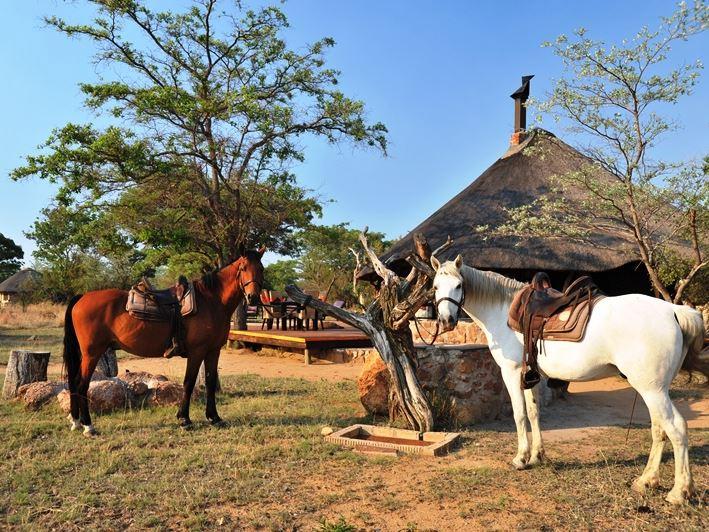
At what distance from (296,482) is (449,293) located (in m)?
1.94

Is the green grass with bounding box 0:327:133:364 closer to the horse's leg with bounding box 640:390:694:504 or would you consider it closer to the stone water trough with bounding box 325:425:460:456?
the stone water trough with bounding box 325:425:460:456

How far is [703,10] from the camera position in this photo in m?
6.55

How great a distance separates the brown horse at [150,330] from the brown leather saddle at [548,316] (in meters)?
2.73

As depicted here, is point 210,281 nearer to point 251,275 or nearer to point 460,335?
point 251,275

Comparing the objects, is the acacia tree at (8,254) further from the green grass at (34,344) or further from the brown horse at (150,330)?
the brown horse at (150,330)

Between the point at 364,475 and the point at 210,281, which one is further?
the point at 210,281

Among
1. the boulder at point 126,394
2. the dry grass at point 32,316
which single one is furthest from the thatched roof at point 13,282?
the boulder at point 126,394

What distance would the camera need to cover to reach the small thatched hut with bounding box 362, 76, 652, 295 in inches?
405

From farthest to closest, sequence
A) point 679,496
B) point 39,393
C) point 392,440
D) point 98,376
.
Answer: point 98,376
point 39,393
point 392,440
point 679,496

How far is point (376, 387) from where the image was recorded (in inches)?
242

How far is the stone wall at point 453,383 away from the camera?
585cm

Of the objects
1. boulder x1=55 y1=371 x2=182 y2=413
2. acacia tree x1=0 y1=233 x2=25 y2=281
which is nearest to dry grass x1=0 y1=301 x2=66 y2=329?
acacia tree x1=0 y1=233 x2=25 y2=281

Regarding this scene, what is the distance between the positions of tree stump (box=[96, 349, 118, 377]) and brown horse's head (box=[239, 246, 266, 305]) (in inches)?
141

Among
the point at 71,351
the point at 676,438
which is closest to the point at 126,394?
the point at 71,351
